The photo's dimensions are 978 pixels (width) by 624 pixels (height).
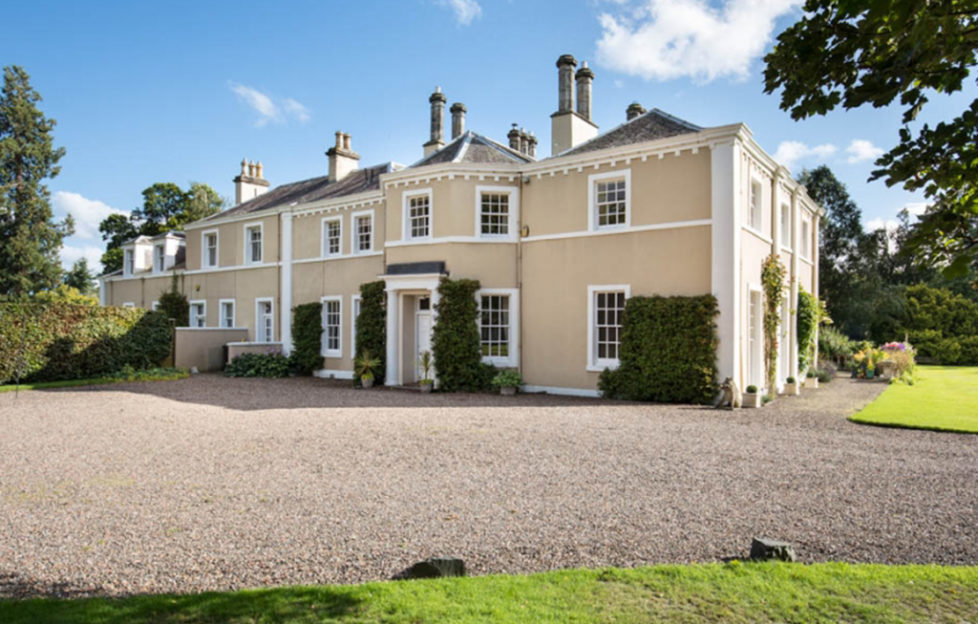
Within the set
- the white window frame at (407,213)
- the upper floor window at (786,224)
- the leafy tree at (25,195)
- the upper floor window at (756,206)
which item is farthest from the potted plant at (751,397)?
the leafy tree at (25,195)

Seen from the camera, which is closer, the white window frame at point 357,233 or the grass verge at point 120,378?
the grass verge at point 120,378

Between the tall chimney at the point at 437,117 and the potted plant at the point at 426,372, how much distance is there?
9938 millimetres

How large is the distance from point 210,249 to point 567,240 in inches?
704

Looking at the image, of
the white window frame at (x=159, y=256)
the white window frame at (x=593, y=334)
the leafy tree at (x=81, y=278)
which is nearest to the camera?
the white window frame at (x=593, y=334)

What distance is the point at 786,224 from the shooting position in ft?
63.5

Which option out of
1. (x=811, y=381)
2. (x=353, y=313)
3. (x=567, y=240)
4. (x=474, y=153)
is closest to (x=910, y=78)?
(x=567, y=240)

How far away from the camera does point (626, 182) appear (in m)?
15.7

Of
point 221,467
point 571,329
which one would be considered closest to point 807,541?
point 221,467

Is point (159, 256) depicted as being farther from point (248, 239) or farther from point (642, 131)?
point (642, 131)

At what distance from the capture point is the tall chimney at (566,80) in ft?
62.7

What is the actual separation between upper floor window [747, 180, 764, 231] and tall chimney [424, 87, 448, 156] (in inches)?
475

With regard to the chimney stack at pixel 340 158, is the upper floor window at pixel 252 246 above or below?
below

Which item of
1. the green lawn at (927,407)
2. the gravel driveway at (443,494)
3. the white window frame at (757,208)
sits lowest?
the gravel driveway at (443,494)

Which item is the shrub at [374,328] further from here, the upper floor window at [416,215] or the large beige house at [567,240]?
the upper floor window at [416,215]
